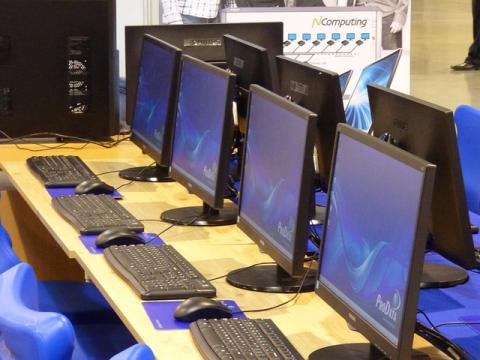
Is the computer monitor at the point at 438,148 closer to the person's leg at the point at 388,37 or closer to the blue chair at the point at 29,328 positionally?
the blue chair at the point at 29,328

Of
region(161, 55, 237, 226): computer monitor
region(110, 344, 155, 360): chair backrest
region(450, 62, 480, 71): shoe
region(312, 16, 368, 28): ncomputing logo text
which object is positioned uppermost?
region(312, 16, 368, 28): ncomputing logo text

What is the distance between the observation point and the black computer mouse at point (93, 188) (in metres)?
3.95

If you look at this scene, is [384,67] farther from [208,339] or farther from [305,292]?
[208,339]

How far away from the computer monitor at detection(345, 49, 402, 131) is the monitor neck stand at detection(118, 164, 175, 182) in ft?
2.45

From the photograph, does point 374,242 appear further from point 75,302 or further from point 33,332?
point 75,302

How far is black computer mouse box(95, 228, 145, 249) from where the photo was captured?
131 inches

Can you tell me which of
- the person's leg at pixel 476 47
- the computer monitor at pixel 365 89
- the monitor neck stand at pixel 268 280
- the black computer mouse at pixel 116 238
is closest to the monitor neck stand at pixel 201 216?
the black computer mouse at pixel 116 238

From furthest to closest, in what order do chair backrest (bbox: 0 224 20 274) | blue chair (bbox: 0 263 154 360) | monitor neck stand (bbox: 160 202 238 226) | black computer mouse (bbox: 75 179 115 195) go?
black computer mouse (bbox: 75 179 115 195) → monitor neck stand (bbox: 160 202 238 226) → chair backrest (bbox: 0 224 20 274) → blue chair (bbox: 0 263 154 360)

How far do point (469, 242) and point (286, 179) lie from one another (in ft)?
1.65

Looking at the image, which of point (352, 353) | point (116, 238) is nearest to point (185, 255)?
point (116, 238)

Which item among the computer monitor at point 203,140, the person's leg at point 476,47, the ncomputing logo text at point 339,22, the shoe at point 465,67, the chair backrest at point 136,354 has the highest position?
the ncomputing logo text at point 339,22

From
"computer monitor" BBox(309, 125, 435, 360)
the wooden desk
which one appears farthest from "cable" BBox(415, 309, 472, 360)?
"computer monitor" BBox(309, 125, 435, 360)

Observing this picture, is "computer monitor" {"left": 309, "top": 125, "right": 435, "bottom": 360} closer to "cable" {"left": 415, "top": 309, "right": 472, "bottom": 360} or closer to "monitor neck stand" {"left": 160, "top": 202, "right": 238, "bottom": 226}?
"cable" {"left": 415, "top": 309, "right": 472, "bottom": 360}

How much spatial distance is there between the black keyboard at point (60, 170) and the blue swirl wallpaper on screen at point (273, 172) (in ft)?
3.78
